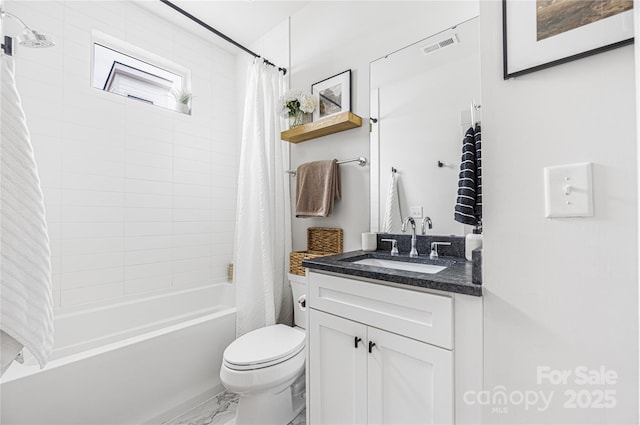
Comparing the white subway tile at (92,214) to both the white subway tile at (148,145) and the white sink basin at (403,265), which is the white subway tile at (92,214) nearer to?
the white subway tile at (148,145)

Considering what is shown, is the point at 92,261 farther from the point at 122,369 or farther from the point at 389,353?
the point at 389,353

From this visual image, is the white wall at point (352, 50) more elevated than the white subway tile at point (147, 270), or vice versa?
the white wall at point (352, 50)

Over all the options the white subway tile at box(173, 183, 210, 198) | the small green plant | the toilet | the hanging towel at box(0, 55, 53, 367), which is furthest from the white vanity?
the small green plant

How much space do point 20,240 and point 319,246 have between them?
1421mm

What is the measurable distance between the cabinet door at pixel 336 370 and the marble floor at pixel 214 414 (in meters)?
0.54

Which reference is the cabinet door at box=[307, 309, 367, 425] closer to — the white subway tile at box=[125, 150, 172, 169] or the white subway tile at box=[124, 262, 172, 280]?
the white subway tile at box=[124, 262, 172, 280]

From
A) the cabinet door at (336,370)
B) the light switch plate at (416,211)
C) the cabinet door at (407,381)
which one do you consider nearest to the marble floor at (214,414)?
the cabinet door at (336,370)

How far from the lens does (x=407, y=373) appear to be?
90cm

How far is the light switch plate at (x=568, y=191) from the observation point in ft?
2.03

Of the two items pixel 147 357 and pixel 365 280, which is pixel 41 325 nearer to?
pixel 147 357

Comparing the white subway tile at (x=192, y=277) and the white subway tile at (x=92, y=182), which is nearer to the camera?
the white subway tile at (x=92, y=182)

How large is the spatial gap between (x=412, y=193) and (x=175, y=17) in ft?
7.45

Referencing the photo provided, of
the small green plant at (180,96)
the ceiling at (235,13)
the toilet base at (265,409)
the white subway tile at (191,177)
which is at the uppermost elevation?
the ceiling at (235,13)

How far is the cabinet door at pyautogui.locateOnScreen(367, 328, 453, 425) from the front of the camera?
819 millimetres
